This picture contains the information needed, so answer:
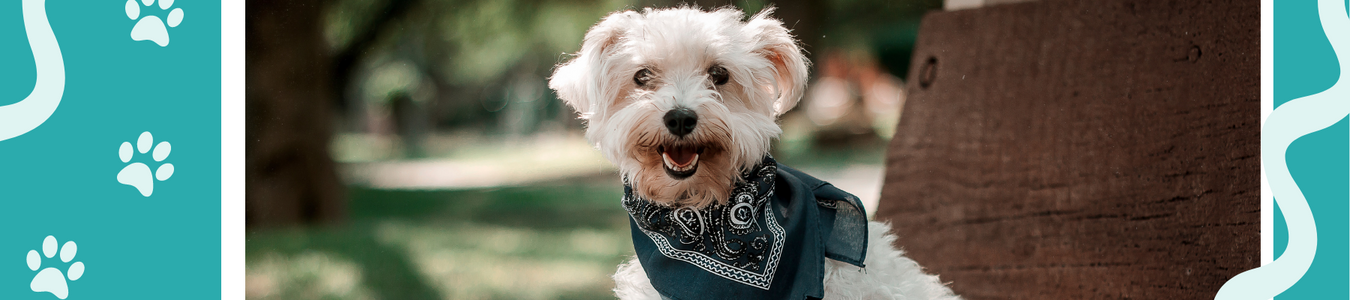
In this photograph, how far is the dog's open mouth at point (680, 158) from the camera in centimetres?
218

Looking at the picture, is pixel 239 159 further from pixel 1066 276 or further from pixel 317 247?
pixel 317 247

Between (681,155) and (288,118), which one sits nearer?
(681,155)

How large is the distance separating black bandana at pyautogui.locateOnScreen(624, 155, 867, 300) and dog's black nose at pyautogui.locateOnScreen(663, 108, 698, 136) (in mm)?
313

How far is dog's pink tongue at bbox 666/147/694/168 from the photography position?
218 cm

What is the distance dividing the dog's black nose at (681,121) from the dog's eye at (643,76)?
9.0 inches

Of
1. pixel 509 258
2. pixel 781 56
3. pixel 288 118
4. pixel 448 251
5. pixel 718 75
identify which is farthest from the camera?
pixel 288 118

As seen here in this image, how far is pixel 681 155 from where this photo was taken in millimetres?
2189

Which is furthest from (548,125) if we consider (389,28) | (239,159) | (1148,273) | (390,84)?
(1148,273)

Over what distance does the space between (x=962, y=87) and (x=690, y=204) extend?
6.47 feet

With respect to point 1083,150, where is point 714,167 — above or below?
below

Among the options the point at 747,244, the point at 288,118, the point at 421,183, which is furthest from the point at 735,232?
the point at 421,183
